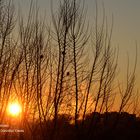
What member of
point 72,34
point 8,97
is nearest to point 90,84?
point 72,34

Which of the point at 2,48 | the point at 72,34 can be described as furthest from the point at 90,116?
the point at 2,48

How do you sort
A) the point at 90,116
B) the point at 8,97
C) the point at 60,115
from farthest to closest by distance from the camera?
1. the point at 90,116
2. the point at 60,115
3. the point at 8,97

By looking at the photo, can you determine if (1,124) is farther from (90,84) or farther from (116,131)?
(116,131)

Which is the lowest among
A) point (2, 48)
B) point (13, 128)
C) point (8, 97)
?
point (13, 128)

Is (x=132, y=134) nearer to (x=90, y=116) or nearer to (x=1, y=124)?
(x=90, y=116)

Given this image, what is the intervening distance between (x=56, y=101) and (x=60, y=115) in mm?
505

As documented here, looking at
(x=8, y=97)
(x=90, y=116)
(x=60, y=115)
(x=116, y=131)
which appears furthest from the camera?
(x=116, y=131)

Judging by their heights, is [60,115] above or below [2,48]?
below

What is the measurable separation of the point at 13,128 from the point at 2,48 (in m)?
1.82

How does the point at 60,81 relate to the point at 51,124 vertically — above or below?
above

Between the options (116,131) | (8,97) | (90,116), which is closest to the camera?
(8,97)

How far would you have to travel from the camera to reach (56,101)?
9047 millimetres

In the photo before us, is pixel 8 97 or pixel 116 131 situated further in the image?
pixel 116 131

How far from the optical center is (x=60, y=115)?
940 cm
